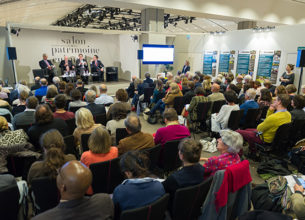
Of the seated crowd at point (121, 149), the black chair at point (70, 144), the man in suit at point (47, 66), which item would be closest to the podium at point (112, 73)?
the man in suit at point (47, 66)

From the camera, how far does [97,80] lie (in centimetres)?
1180

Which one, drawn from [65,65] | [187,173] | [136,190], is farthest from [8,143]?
[65,65]

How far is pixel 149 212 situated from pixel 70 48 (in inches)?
451

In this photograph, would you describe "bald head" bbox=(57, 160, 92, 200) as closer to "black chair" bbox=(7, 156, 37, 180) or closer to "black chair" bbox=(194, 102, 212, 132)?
"black chair" bbox=(7, 156, 37, 180)

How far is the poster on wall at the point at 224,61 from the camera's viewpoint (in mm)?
10398

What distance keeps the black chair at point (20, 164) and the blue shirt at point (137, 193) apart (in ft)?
4.55

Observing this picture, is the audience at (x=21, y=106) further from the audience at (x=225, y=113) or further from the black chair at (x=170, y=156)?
the audience at (x=225, y=113)

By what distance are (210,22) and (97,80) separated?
10.7 meters

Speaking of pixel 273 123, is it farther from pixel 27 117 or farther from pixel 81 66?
pixel 81 66

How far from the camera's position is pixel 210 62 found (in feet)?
37.0

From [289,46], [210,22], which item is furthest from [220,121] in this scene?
[210,22]

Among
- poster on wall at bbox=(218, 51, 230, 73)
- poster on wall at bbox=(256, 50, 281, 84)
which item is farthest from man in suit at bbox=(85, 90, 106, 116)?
poster on wall at bbox=(218, 51, 230, 73)

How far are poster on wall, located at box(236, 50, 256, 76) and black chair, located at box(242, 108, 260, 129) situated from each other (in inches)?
234

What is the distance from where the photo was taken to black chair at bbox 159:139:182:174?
2.67 meters
